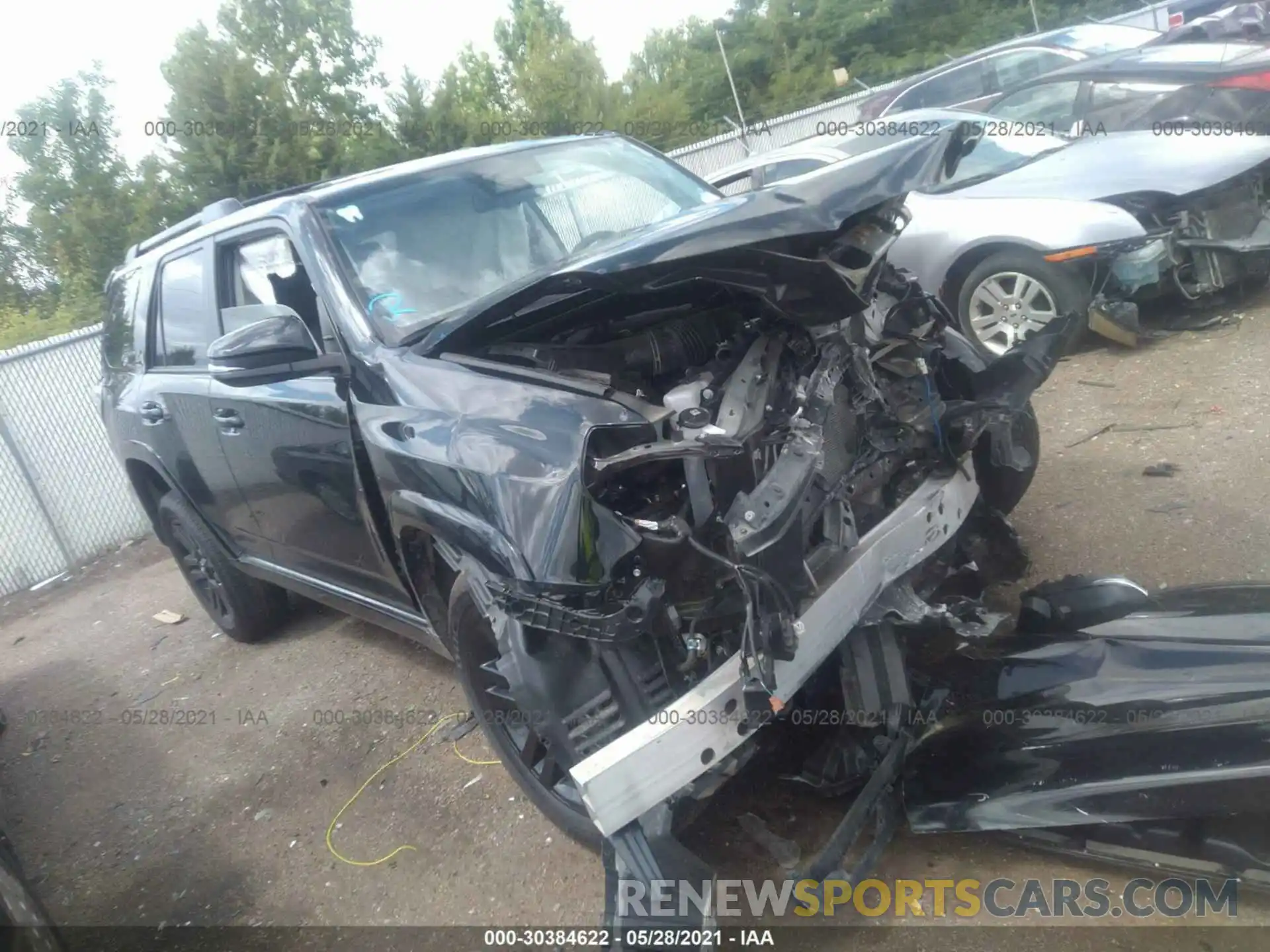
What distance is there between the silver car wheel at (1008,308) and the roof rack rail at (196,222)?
4.19 meters

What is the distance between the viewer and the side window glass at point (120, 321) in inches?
191

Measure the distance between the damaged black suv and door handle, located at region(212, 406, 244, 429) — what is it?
26mm

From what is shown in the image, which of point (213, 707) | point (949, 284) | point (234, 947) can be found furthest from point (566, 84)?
point (234, 947)

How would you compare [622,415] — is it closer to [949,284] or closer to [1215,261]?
[949,284]

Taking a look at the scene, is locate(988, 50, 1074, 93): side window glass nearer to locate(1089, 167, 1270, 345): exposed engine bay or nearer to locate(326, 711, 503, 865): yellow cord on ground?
locate(1089, 167, 1270, 345): exposed engine bay

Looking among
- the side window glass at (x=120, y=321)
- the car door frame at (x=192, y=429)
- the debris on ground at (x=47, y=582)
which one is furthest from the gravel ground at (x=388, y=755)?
the debris on ground at (x=47, y=582)

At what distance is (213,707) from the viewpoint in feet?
15.5

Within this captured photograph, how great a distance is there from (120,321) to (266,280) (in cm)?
181

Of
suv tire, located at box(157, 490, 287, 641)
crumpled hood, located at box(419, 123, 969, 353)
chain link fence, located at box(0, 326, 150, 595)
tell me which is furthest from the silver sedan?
chain link fence, located at box(0, 326, 150, 595)

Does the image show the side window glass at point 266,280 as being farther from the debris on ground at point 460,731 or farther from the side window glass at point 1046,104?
the side window glass at point 1046,104

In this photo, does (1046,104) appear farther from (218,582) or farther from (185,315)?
(218,582)

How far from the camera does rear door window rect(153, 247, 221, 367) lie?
4.14 metres

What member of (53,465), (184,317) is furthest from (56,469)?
(184,317)

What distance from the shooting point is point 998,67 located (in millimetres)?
10742
